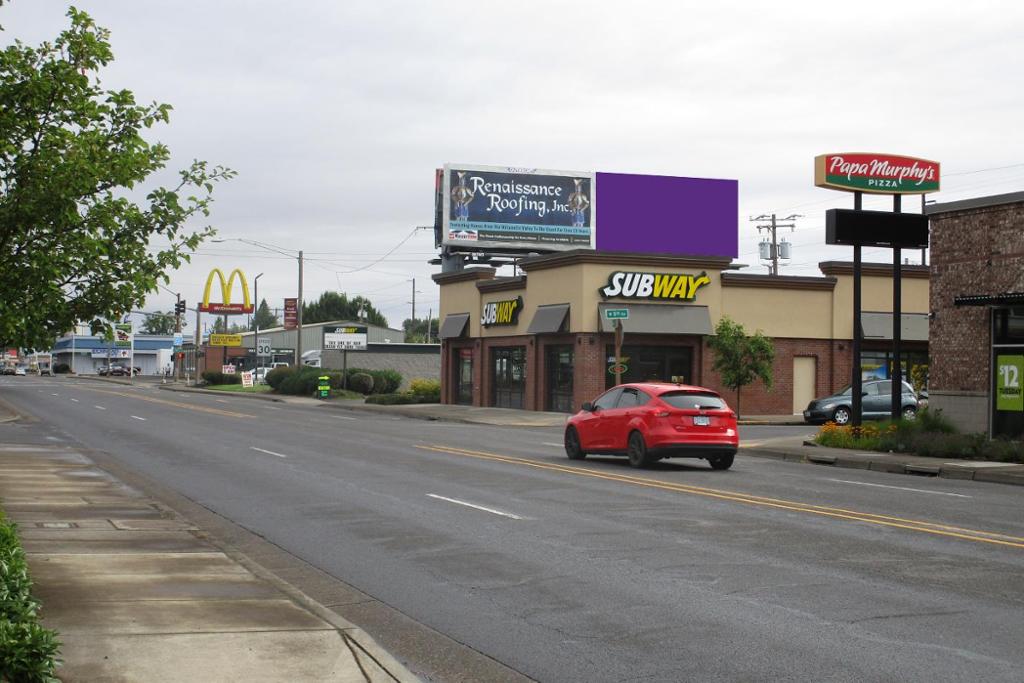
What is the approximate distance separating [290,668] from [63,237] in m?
6.08

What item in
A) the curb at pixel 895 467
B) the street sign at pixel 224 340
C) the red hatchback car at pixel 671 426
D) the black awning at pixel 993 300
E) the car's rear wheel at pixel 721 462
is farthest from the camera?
the street sign at pixel 224 340

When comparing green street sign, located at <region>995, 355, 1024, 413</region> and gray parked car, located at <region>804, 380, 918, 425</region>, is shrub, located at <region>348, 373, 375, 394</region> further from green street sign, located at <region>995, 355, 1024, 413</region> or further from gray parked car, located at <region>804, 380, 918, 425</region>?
green street sign, located at <region>995, 355, 1024, 413</region>

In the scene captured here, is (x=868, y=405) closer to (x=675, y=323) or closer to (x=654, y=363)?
(x=675, y=323)

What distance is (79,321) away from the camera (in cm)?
1195

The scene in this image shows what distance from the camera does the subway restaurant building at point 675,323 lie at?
45.2 m

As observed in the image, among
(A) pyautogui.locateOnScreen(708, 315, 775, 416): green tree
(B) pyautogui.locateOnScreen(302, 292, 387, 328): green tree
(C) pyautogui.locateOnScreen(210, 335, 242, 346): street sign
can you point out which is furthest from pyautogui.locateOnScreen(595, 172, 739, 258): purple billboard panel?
(B) pyautogui.locateOnScreen(302, 292, 387, 328): green tree

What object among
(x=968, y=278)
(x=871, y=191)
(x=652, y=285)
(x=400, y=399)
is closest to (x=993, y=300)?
(x=968, y=278)

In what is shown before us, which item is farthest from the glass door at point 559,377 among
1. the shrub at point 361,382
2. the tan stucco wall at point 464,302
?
the shrub at point 361,382

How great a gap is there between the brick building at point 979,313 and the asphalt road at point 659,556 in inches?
199

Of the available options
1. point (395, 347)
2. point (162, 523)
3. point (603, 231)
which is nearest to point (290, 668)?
point (162, 523)

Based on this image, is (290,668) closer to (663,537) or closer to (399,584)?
(399,584)

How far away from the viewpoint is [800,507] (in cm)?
1520

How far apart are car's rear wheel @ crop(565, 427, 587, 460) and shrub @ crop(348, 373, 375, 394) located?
44.2 m

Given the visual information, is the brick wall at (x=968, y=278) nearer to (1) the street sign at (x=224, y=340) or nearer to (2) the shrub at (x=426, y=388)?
(2) the shrub at (x=426, y=388)
